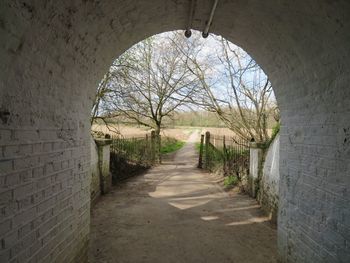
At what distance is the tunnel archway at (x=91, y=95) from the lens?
6.19 feet

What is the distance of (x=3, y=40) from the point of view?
158 cm

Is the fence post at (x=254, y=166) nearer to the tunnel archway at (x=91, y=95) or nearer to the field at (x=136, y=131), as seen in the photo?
the tunnel archway at (x=91, y=95)

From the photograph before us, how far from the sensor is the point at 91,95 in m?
3.59

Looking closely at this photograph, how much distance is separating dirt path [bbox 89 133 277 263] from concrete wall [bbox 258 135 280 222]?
0.84 ft

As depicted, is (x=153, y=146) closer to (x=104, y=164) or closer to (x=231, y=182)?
(x=231, y=182)

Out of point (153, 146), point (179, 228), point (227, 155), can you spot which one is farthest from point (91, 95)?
point (153, 146)

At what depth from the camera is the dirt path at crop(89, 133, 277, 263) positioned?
3.90 meters

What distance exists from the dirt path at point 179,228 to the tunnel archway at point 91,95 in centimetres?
77

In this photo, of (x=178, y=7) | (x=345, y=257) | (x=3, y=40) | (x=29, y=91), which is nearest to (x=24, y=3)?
(x=3, y=40)

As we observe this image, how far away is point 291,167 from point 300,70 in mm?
1264

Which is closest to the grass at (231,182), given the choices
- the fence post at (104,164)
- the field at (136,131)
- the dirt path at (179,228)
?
the dirt path at (179,228)

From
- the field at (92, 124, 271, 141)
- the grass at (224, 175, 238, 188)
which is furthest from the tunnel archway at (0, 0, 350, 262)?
the field at (92, 124, 271, 141)

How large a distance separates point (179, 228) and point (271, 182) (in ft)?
7.55

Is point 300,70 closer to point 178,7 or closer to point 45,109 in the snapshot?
point 178,7
